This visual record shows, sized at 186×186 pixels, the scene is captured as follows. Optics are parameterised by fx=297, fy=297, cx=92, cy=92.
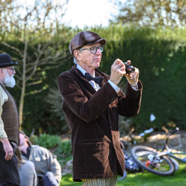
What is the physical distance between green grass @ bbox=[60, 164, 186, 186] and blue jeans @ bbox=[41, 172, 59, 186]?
135cm

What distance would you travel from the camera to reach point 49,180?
12.0 ft

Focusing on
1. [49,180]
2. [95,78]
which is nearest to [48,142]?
[49,180]

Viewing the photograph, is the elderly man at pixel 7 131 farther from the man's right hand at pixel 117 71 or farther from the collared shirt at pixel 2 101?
the man's right hand at pixel 117 71

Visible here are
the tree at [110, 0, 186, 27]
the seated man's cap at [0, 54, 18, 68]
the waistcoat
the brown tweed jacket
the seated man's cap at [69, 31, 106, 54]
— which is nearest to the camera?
the brown tweed jacket

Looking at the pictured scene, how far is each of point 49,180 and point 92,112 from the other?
209cm

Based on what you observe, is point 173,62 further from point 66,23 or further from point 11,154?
point 11,154

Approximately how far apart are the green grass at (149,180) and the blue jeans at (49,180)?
135 centimetres

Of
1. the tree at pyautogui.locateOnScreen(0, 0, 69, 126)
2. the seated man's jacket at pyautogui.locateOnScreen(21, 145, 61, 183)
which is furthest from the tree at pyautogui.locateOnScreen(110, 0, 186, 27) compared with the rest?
the seated man's jacket at pyautogui.locateOnScreen(21, 145, 61, 183)

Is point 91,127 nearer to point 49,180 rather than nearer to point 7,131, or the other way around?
point 7,131

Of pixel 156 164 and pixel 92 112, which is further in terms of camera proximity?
pixel 156 164

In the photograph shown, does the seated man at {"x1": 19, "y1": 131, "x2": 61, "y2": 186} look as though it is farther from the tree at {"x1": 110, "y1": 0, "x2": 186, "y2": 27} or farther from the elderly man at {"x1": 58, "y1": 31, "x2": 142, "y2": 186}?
the tree at {"x1": 110, "y1": 0, "x2": 186, "y2": 27}

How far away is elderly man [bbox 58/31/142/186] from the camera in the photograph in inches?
74.4

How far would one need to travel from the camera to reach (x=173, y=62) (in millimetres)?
8672

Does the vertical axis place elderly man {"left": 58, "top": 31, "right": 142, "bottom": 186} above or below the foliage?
above
